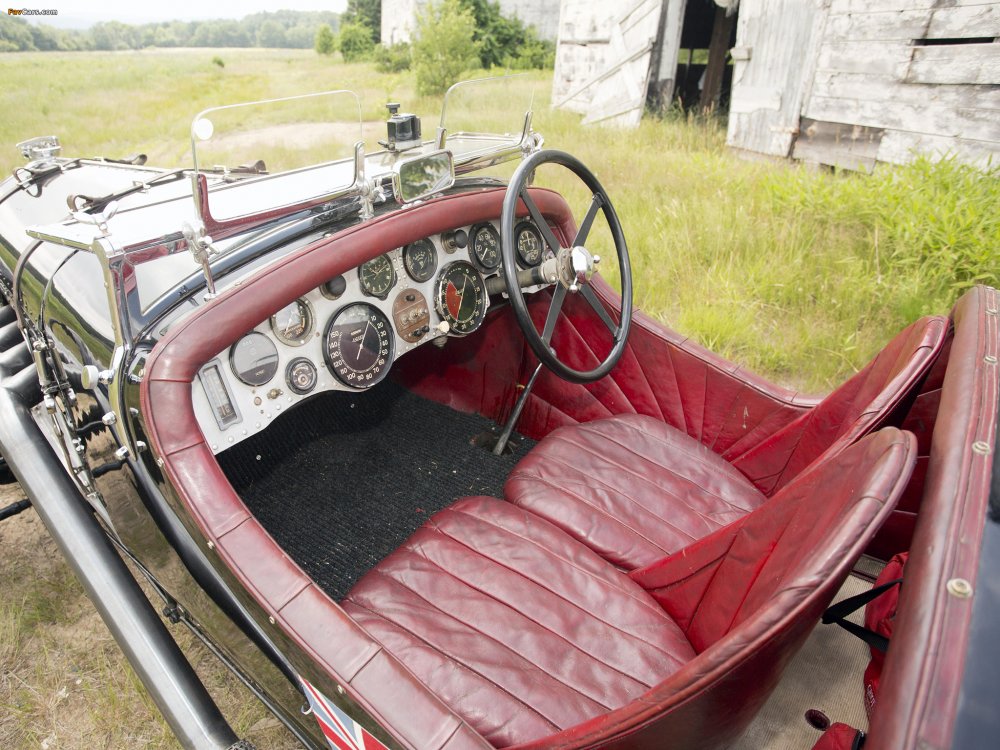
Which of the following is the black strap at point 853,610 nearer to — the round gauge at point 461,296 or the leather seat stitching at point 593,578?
the leather seat stitching at point 593,578

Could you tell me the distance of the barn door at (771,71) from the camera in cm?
563

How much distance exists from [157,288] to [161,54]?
1646 cm

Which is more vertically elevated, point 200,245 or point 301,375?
point 200,245

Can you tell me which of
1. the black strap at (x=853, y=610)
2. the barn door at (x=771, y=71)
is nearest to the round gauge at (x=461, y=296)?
the black strap at (x=853, y=610)

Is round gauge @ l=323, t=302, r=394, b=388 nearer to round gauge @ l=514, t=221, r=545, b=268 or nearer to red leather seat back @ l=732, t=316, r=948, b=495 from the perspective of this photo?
round gauge @ l=514, t=221, r=545, b=268

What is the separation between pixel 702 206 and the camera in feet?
14.5

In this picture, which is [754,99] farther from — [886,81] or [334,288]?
[334,288]

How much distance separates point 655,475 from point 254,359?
129cm

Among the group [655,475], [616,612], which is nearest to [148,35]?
[655,475]

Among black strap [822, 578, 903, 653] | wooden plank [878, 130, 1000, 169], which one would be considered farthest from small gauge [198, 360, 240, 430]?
wooden plank [878, 130, 1000, 169]

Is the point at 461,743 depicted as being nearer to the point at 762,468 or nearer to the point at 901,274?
the point at 762,468

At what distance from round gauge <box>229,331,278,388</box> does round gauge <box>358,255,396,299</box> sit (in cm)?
35

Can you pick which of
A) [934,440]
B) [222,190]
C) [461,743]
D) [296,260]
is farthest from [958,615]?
[222,190]

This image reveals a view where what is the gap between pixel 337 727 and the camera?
3.84 ft
